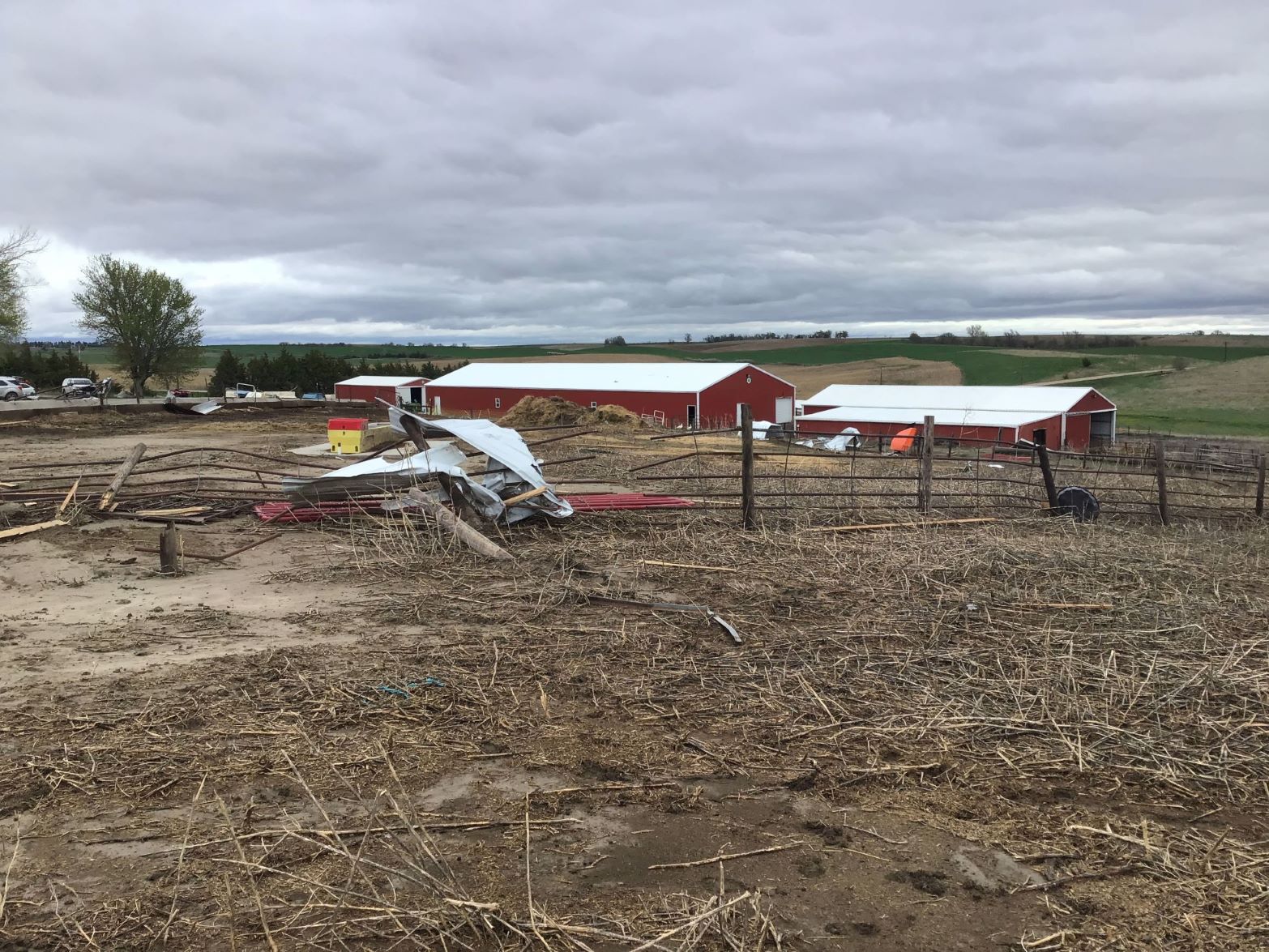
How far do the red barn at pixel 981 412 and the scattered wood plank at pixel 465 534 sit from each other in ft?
117

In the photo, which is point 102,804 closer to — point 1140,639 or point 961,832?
point 961,832

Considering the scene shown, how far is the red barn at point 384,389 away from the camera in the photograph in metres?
64.0

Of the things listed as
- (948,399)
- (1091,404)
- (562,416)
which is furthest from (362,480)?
(1091,404)

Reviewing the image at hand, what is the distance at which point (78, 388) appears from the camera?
190ft

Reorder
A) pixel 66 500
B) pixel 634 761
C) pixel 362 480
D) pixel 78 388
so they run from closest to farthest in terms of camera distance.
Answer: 1. pixel 634 761
2. pixel 362 480
3. pixel 66 500
4. pixel 78 388

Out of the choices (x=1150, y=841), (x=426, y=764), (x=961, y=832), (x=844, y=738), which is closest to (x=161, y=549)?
(x=426, y=764)

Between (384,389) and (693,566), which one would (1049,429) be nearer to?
(693,566)

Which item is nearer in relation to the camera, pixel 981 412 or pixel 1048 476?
pixel 1048 476

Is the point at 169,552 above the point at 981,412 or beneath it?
above

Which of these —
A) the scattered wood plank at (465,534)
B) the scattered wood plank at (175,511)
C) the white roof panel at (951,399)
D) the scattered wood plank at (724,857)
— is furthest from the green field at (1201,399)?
the scattered wood plank at (724,857)

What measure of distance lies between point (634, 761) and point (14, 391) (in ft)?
188

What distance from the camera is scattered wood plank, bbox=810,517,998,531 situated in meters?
9.98

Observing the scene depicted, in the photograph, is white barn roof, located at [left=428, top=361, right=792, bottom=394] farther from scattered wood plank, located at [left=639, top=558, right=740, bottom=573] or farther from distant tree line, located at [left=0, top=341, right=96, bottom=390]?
scattered wood plank, located at [left=639, top=558, right=740, bottom=573]

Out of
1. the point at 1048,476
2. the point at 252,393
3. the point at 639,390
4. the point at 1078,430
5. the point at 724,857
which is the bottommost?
the point at 1078,430
